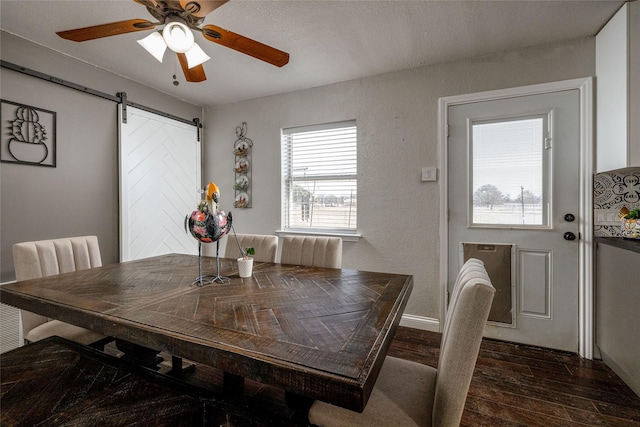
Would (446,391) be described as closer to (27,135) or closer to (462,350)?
(462,350)

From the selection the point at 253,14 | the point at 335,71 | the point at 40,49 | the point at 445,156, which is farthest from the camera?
the point at 335,71

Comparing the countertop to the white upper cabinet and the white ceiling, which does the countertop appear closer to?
the white upper cabinet

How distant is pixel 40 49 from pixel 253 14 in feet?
6.01

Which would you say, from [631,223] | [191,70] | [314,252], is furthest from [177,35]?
[631,223]

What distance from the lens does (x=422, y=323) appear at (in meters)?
2.75

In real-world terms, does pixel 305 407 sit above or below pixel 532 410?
above

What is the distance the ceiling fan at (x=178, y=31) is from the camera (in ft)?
4.53

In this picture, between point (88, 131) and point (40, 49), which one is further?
point (88, 131)

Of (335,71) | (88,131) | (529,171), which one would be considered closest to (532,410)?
(529,171)

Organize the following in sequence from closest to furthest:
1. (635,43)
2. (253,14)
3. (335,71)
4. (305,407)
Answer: (305,407), (635,43), (253,14), (335,71)

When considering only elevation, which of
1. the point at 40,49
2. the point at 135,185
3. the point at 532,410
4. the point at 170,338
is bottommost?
the point at 532,410

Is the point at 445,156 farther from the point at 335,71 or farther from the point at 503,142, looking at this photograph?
the point at 335,71

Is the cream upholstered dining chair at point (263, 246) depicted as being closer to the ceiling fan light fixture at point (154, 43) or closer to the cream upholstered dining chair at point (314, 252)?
the cream upholstered dining chair at point (314, 252)

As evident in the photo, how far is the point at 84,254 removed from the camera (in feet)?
6.77
